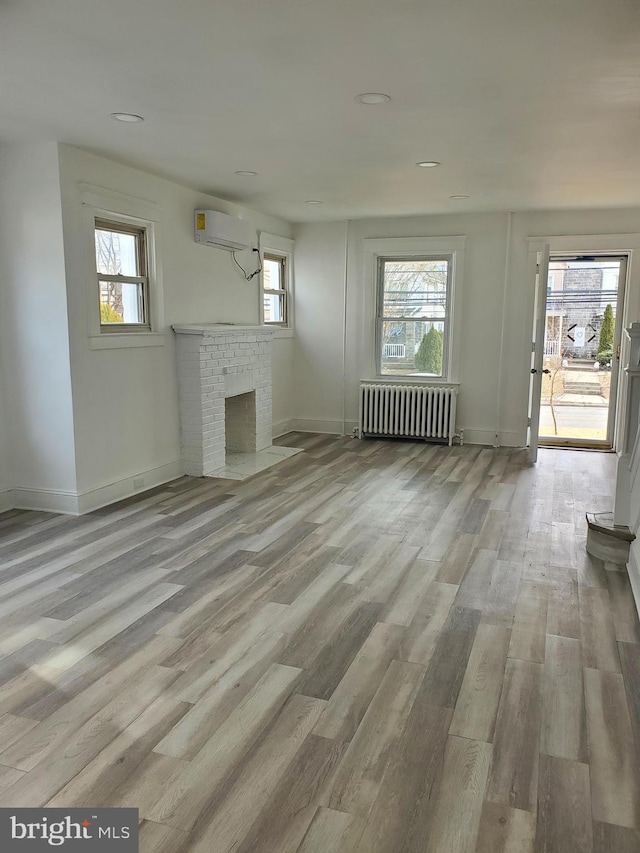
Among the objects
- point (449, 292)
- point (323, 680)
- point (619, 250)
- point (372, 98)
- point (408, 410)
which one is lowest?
point (323, 680)

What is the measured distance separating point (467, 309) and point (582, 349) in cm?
147

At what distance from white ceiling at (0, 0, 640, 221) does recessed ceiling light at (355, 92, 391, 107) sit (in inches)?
2.1

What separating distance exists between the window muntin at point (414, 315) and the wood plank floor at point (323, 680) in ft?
10.8

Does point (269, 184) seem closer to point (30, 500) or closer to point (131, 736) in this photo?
point (30, 500)

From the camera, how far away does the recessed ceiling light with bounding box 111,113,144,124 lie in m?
3.65

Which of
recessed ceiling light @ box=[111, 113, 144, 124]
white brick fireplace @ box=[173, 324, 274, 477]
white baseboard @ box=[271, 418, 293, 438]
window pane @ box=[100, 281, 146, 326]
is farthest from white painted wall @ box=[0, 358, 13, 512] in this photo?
white baseboard @ box=[271, 418, 293, 438]

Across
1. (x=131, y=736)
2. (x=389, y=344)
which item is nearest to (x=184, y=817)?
(x=131, y=736)

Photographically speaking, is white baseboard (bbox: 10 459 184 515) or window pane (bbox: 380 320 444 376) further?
window pane (bbox: 380 320 444 376)

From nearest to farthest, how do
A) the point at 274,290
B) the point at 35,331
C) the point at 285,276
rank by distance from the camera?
1. the point at 35,331
2. the point at 274,290
3. the point at 285,276

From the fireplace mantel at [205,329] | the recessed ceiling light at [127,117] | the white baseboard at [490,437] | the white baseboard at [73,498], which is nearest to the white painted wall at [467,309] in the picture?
the white baseboard at [490,437]

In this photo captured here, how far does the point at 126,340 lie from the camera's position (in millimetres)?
5023

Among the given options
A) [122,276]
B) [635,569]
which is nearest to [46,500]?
[122,276]

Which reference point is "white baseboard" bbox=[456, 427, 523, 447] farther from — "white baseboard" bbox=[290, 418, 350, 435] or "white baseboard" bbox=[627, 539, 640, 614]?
"white baseboard" bbox=[627, 539, 640, 614]

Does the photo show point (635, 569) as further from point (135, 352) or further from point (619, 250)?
point (619, 250)
